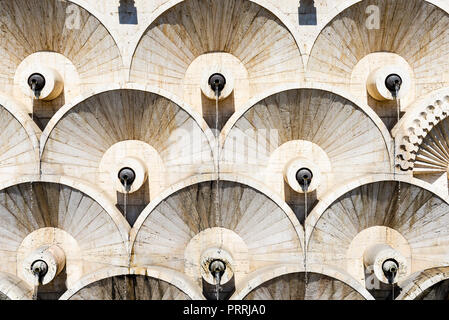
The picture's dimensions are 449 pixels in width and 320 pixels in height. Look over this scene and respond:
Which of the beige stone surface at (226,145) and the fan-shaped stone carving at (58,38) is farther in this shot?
the fan-shaped stone carving at (58,38)

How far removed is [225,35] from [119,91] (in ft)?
8.75

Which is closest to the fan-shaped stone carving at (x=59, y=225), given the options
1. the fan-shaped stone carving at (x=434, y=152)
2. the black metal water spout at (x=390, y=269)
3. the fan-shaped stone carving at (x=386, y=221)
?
the fan-shaped stone carving at (x=386, y=221)

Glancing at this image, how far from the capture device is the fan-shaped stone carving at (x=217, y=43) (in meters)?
14.7

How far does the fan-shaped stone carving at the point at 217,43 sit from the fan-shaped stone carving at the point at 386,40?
699mm

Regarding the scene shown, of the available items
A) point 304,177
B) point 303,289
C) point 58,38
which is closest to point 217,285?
point 303,289

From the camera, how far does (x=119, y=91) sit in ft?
46.5

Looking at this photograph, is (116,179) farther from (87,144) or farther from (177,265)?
(177,265)

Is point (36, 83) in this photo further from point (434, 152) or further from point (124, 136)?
point (434, 152)

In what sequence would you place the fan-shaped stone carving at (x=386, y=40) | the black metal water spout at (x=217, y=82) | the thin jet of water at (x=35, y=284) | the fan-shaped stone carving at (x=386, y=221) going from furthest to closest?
the fan-shaped stone carving at (x=386, y=40), the black metal water spout at (x=217, y=82), the fan-shaped stone carving at (x=386, y=221), the thin jet of water at (x=35, y=284)

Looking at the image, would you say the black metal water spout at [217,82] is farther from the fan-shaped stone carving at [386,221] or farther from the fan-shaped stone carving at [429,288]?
the fan-shaped stone carving at [429,288]

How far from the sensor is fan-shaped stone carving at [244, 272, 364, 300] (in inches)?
536

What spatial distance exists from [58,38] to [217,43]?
3.43 m

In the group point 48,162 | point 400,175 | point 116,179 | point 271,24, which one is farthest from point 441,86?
point 48,162

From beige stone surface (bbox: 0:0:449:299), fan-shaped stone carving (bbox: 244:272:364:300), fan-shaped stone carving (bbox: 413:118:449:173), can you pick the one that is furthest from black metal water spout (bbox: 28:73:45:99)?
fan-shaped stone carving (bbox: 413:118:449:173)
